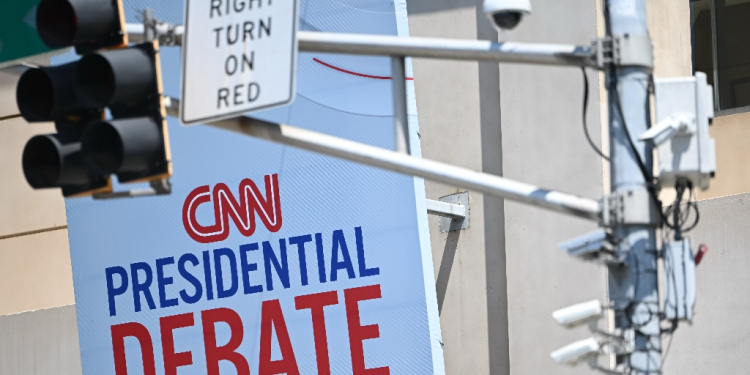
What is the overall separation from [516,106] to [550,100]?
41 cm

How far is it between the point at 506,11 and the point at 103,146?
93.9 inches

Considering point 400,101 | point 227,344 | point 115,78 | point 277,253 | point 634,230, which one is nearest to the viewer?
point 115,78

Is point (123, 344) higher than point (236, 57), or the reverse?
point (236, 57)

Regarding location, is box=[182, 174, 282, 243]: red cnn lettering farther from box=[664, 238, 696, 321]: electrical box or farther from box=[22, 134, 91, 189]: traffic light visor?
box=[664, 238, 696, 321]: electrical box

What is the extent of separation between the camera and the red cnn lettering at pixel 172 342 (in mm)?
12195

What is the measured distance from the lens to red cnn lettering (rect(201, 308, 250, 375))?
1190 centimetres

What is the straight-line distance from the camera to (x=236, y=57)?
5992 mm

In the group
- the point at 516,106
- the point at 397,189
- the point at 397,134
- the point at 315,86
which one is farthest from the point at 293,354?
the point at 397,134

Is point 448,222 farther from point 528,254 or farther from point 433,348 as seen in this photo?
point 433,348

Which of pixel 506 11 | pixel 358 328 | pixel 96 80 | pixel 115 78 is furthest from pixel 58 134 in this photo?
pixel 358 328

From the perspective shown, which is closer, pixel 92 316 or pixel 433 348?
pixel 433 348

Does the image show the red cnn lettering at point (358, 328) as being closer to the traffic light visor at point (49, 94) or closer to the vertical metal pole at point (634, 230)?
the vertical metal pole at point (634, 230)

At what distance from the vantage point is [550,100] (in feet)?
37.8

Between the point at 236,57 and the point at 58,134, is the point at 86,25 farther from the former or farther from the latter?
the point at 236,57
